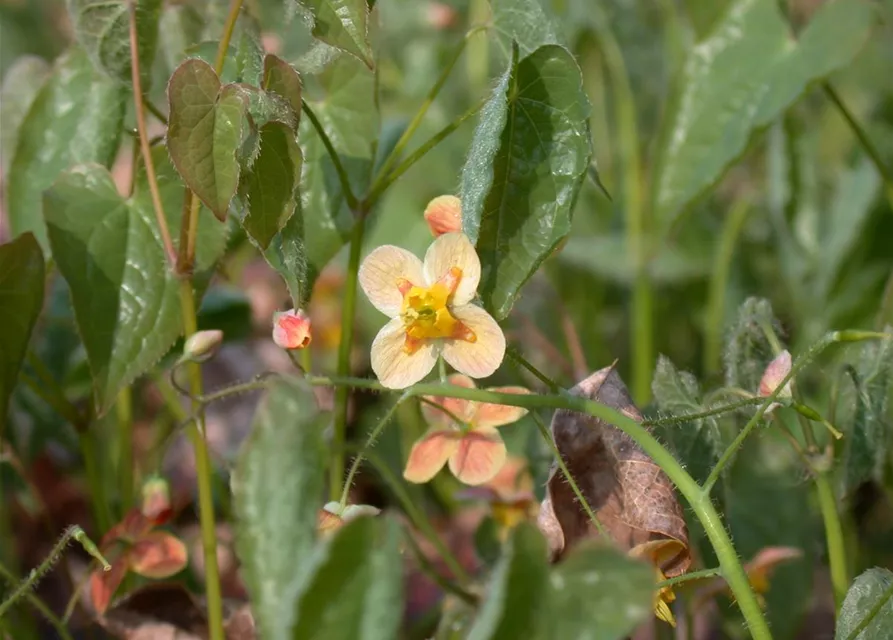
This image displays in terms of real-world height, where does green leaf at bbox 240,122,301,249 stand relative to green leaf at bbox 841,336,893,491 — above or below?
above

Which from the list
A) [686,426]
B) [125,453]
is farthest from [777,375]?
[125,453]

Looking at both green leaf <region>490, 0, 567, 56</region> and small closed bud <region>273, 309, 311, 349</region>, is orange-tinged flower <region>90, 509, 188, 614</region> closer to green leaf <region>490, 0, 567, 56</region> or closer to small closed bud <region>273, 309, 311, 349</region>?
small closed bud <region>273, 309, 311, 349</region>

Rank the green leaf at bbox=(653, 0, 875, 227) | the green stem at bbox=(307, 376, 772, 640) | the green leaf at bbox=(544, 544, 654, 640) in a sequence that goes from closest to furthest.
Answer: the green leaf at bbox=(544, 544, 654, 640) → the green stem at bbox=(307, 376, 772, 640) → the green leaf at bbox=(653, 0, 875, 227)

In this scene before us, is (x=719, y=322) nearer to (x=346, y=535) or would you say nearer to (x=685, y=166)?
(x=685, y=166)

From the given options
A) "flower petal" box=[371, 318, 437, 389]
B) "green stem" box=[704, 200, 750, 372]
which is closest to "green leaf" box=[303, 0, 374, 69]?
"flower petal" box=[371, 318, 437, 389]

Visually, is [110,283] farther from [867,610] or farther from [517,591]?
[867,610]

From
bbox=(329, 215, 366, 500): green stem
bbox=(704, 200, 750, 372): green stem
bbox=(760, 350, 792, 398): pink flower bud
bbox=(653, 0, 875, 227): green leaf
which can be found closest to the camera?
bbox=(760, 350, 792, 398): pink flower bud

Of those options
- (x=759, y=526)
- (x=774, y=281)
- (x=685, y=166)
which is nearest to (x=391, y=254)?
(x=685, y=166)
